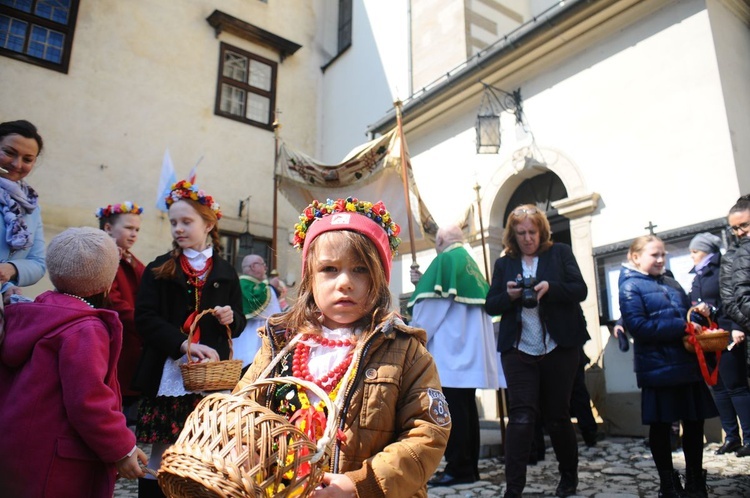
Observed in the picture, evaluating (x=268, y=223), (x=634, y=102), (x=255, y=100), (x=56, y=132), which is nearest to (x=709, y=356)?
(x=634, y=102)

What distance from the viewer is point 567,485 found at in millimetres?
3330

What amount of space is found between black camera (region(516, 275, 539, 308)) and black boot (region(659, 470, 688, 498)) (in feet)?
4.09

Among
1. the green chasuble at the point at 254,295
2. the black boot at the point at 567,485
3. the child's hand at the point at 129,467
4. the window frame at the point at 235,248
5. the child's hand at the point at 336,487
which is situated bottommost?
the black boot at the point at 567,485

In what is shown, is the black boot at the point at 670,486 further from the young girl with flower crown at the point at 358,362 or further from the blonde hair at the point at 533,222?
the young girl with flower crown at the point at 358,362

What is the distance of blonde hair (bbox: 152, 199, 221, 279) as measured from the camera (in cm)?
278

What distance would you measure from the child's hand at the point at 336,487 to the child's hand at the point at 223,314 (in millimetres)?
1645

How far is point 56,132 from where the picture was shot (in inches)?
367

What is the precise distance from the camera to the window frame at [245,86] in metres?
11.6

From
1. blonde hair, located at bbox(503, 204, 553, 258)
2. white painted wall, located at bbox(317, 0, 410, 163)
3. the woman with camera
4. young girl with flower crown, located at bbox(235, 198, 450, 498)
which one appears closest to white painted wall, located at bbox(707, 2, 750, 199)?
blonde hair, located at bbox(503, 204, 553, 258)

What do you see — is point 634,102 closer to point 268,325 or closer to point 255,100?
point 268,325

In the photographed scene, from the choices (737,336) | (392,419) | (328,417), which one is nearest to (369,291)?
(392,419)

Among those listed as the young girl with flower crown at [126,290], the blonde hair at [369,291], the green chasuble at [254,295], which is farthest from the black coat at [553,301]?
the green chasuble at [254,295]

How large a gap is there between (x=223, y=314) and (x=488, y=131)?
19.6ft

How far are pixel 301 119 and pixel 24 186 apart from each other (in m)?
10.3
